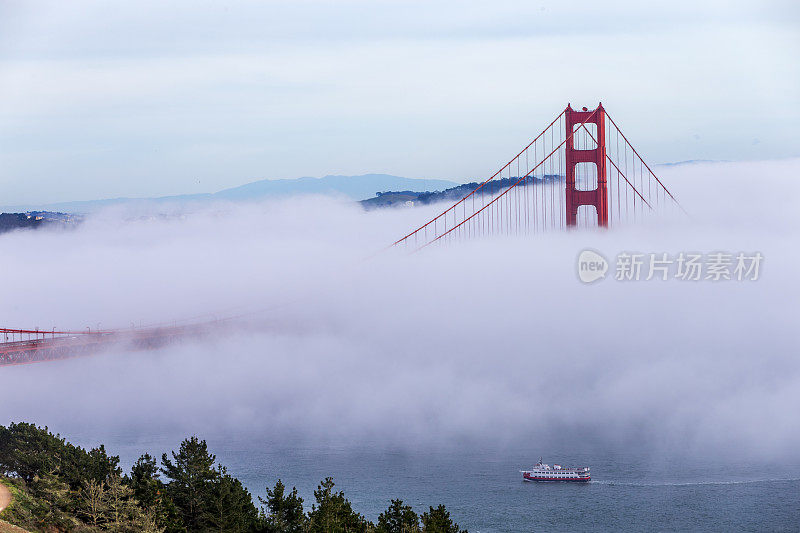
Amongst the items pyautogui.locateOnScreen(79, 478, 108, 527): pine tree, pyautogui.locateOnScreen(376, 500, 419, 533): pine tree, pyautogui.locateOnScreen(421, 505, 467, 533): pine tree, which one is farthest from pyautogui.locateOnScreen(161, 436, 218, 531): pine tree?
pyautogui.locateOnScreen(421, 505, 467, 533): pine tree

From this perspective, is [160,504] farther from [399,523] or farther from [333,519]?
[399,523]

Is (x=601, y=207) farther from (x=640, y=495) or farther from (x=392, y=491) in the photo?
(x=392, y=491)


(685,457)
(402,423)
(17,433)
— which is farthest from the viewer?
(402,423)

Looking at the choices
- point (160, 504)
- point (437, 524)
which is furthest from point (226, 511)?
point (437, 524)

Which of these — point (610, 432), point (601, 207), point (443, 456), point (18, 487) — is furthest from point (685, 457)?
point (18, 487)

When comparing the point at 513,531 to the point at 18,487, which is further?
the point at 513,531

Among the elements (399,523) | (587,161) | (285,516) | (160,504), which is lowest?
(399,523)

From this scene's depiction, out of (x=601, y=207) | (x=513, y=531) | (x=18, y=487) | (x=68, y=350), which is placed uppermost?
(x=601, y=207)

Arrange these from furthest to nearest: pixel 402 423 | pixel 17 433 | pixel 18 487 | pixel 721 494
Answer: pixel 402 423 → pixel 721 494 → pixel 17 433 → pixel 18 487
